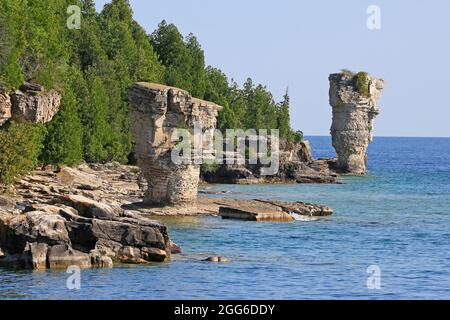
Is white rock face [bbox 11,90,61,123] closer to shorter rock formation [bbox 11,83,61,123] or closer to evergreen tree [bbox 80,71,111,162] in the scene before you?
shorter rock formation [bbox 11,83,61,123]

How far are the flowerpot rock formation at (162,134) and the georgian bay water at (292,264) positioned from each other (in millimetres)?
3171

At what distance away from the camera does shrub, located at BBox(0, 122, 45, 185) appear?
71.4 metres

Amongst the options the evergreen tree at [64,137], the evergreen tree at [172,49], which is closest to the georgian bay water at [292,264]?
the evergreen tree at [64,137]

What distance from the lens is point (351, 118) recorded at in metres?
134

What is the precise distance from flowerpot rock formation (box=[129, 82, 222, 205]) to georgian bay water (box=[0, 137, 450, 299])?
317 cm

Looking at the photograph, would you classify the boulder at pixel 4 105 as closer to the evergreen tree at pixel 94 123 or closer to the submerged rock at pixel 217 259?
the submerged rock at pixel 217 259

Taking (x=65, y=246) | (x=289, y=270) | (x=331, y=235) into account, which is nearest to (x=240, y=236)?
(x=331, y=235)

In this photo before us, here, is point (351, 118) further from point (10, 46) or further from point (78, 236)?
point (78, 236)

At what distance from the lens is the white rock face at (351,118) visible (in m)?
132

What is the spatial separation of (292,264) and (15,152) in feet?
83.8
